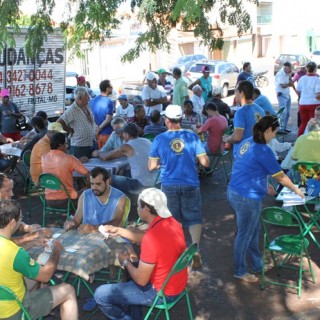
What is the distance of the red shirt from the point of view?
3908 millimetres

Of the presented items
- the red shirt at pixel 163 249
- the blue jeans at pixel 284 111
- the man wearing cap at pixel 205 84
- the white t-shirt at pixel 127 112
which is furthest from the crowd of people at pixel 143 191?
the man wearing cap at pixel 205 84

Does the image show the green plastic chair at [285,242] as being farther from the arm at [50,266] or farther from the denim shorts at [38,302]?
the denim shorts at [38,302]

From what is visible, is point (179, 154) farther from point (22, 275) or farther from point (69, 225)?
point (22, 275)

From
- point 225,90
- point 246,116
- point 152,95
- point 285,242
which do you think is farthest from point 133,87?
point 285,242

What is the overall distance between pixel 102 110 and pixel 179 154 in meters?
3.90

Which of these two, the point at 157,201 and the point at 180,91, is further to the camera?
the point at 180,91

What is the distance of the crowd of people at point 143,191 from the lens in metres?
3.96

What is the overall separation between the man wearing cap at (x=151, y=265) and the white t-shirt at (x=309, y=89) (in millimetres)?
7993

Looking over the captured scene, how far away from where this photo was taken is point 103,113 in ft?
30.5

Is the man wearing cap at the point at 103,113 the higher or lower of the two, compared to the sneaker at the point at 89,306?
higher

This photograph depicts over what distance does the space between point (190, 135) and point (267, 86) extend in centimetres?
2203

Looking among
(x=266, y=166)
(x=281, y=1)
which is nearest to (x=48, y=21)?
(x=266, y=166)

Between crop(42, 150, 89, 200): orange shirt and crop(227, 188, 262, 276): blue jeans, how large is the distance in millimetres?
2105

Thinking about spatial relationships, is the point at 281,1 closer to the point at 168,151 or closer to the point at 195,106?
the point at 195,106
